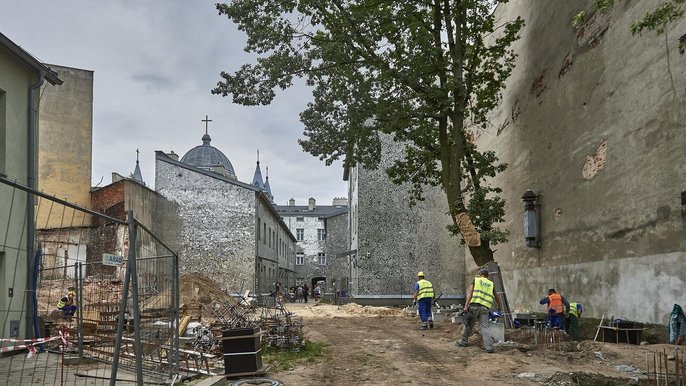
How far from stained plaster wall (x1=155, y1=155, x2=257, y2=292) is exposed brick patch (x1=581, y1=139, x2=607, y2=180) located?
72.1 feet

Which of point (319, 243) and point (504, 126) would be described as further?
point (319, 243)

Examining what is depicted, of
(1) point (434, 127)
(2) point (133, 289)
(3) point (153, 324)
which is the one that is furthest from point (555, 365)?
(1) point (434, 127)

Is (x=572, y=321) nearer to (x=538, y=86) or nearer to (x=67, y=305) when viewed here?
(x=538, y=86)

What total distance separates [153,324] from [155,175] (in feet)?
84.2

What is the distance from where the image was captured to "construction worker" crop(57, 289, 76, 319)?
14.2m

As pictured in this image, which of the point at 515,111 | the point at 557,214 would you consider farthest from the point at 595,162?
the point at 515,111

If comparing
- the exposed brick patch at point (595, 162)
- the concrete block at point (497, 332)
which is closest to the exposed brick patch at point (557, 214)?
the exposed brick patch at point (595, 162)

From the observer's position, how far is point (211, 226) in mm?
33625

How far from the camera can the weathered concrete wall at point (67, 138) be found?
29016mm

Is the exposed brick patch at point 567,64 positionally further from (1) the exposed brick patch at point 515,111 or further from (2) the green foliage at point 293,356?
(2) the green foliage at point 293,356

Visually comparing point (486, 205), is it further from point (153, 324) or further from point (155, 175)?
point (155, 175)

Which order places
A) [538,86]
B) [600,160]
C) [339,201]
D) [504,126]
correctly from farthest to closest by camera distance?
1. [339,201]
2. [504,126]
3. [538,86]
4. [600,160]

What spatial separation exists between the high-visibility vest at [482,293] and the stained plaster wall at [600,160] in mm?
3283

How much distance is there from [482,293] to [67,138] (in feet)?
79.0
